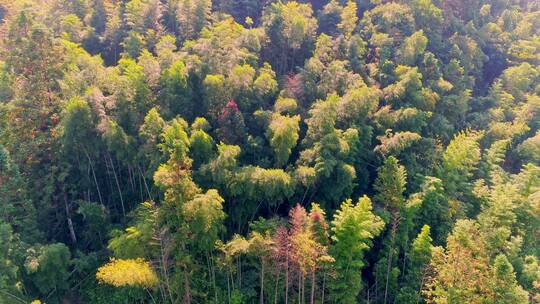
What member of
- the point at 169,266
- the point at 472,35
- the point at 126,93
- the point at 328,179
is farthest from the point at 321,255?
the point at 472,35

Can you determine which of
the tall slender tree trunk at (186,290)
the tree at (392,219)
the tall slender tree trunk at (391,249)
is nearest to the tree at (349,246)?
the tall slender tree trunk at (391,249)

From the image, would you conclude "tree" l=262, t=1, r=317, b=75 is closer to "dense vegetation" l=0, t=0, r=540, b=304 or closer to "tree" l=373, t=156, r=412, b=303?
"dense vegetation" l=0, t=0, r=540, b=304

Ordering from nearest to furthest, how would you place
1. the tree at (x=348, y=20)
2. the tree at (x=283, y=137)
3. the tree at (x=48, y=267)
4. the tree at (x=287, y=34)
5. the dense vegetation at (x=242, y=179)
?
the dense vegetation at (x=242, y=179) → the tree at (x=48, y=267) → the tree at (x=283, y=137) → the tree at (x=287, y=34) → the tree at (x=348, y=20)

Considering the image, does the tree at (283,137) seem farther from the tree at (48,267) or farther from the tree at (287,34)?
the tree at (48,267)

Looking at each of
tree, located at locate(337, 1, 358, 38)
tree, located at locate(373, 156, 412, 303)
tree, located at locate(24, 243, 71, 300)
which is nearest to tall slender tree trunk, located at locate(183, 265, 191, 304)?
tree, located at locate(24, 243, 71, 300)

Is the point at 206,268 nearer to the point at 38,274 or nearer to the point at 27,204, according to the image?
the point at 38,274

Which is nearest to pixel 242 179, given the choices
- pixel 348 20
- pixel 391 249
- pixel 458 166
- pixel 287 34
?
pixel 391 249

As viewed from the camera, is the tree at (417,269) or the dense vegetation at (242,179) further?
the tree at (417,269)

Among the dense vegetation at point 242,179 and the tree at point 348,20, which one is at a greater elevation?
the tree at point 348,20

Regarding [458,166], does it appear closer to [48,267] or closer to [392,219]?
[392,219]
